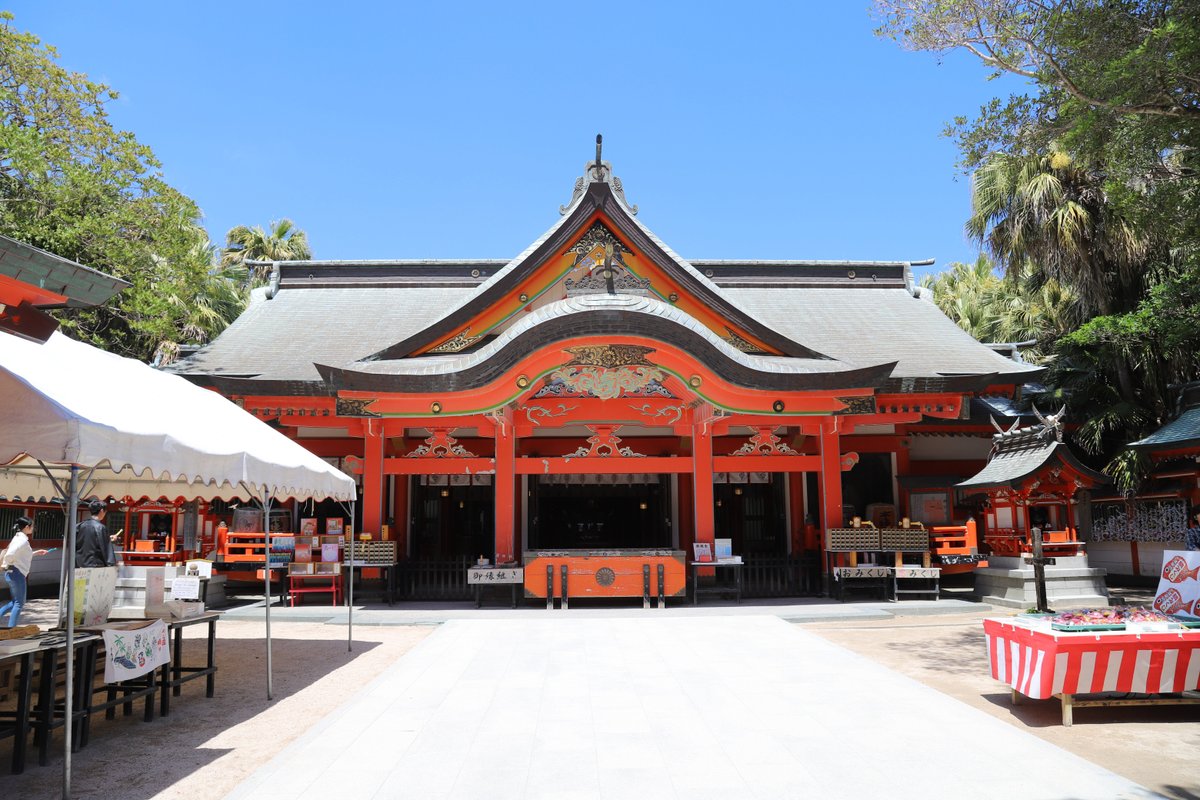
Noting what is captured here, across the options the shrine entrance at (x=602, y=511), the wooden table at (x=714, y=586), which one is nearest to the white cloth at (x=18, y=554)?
the shrine entrance at (x=602, y=511)

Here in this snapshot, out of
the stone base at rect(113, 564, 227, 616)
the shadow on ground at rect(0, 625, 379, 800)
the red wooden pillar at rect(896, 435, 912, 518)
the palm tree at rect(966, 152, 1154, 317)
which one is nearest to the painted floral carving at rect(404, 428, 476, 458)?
the stone base at rect(113, 564, 227, 616)

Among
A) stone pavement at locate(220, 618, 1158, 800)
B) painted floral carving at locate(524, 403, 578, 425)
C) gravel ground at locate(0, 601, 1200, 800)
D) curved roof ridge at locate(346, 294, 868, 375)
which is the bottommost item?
gravel ground at locate(0, 601, 1200, 800)

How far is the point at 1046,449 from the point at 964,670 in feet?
19.8

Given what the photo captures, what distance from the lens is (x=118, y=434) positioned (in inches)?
188

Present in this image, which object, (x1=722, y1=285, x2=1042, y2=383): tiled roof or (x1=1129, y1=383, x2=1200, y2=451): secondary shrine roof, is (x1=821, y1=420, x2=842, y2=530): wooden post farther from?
(x1=1129, y1=383, x2=1200, y2=451): secondary shrine roof

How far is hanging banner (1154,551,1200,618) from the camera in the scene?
7.23m

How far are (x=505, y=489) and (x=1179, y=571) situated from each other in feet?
31.6

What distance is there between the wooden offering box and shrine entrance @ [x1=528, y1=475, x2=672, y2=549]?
3861mm

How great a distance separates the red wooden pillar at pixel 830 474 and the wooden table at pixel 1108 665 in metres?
7.70

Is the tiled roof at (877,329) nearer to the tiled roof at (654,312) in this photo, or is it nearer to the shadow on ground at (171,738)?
the tiled roof at (654,312)

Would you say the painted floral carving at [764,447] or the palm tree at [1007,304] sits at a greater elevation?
the palm tree at [1007,304]

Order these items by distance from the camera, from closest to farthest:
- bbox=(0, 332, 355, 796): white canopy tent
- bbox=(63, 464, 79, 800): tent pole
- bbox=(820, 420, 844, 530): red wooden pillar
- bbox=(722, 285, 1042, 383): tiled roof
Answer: bbox=(63, 464, 79, 800): tent pole < bbox=(0, 332, 355, 796): white canopy tent < bbox=(820, 420, 844, 530): red wooden pillar < bbox=(722, 285, 1042, 383): tiled roof

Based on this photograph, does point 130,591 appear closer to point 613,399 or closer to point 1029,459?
point 613,399

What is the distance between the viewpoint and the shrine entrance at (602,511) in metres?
17.0
